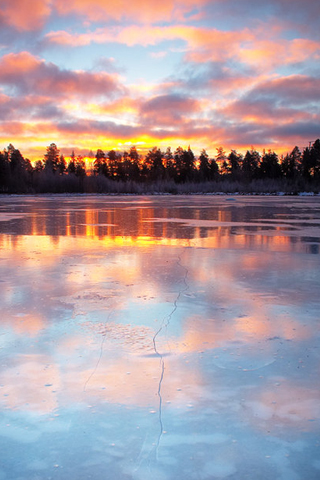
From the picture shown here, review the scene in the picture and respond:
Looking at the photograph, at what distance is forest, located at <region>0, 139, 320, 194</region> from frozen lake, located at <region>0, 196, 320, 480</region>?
125ft

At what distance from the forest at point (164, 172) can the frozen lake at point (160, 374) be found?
38102 mm

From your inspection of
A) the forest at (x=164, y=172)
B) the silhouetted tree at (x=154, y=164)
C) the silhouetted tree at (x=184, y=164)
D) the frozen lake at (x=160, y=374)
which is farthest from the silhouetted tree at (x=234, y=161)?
the frozen lake at (x=160, y=374)

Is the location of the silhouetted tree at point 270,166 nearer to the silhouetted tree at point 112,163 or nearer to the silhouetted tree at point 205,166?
the silhouetted tree at point 205,166

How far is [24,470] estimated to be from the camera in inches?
61.1

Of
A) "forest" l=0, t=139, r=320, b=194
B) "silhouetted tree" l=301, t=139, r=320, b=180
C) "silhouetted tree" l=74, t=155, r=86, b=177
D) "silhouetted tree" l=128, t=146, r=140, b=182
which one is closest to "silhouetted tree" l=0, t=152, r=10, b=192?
"forest" l=0, t=139, r=320, b=194

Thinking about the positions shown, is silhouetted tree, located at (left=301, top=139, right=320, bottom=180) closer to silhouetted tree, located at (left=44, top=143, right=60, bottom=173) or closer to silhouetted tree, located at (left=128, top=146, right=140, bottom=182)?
silhouetted tree, located at (left=128, top=146, right=140, bottom=182)

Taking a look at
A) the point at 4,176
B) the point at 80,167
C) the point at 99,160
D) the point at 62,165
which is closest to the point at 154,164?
the point at 99,160

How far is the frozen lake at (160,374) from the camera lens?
1.61 m

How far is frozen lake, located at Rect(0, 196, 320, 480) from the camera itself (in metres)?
1.61

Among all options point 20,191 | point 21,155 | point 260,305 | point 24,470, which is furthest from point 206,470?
point 21,155

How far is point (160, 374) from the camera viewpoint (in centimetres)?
226

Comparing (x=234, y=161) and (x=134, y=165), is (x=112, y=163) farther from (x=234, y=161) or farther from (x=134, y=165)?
(x=234, y=161)

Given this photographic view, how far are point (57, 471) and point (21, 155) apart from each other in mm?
89965

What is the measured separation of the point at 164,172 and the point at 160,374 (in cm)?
7812
